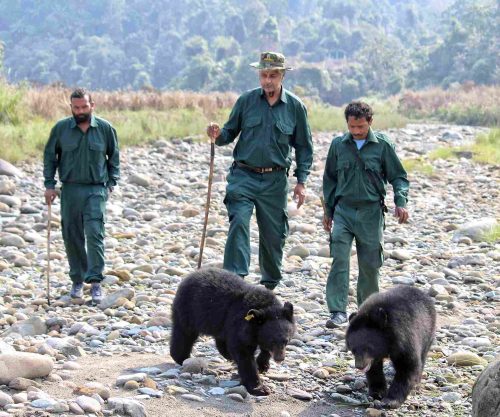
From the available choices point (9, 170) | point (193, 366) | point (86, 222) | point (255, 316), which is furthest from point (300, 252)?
point (9, 170)

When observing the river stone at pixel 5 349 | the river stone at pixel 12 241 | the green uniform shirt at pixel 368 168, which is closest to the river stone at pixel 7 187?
the river stone at pixel 12 241

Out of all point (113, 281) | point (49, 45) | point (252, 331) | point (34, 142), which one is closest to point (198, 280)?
point (252, 331)

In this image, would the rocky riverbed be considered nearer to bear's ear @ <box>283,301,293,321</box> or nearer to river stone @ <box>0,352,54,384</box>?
river stone @ <box>0,352,54,384</box>

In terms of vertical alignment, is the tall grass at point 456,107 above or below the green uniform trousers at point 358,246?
above

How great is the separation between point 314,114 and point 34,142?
1619 cm

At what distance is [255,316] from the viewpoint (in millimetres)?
5691

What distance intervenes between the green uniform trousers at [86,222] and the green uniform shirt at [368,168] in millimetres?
2300

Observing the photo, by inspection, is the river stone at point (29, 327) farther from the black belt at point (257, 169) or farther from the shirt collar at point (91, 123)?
the black belt at point (257, 169)

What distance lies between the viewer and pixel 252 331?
5723 mm

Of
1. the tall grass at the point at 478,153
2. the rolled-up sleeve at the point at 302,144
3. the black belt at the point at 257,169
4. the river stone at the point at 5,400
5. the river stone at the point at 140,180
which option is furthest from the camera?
the tall grass at the point at 478,153

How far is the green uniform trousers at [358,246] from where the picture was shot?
732 centimetres

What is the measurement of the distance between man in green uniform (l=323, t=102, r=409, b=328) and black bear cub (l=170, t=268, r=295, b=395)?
1416mm

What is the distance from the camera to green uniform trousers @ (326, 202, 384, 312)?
7.32 metres

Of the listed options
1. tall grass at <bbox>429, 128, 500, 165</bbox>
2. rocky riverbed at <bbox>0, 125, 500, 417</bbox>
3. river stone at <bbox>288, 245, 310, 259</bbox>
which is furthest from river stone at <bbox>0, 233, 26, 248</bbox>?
tall grass at <bbox>429, 128, 500, 165</bbox>
